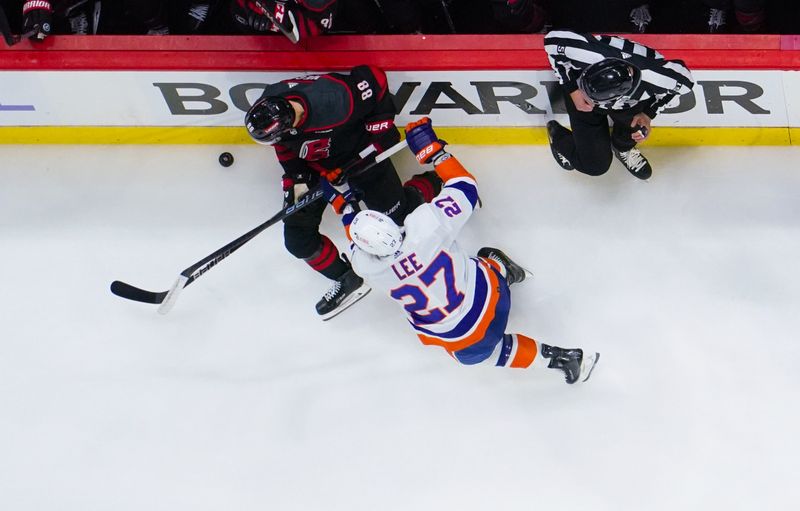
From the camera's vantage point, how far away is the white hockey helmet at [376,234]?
8.31 ft

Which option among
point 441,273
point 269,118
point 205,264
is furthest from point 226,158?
point 441,273

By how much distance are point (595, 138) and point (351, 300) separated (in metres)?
1.08

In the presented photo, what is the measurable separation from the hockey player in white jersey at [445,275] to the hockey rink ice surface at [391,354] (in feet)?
0.61

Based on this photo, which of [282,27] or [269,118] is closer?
[269,118]

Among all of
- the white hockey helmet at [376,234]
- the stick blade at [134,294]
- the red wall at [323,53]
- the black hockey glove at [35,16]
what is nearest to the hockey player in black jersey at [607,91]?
the red wall at [323,53]

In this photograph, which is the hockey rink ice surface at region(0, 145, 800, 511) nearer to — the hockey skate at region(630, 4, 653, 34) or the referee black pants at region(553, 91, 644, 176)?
the referee black pants at region(553, 91, 644, 176)

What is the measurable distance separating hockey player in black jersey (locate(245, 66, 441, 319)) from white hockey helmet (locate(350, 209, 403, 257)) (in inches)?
16.6

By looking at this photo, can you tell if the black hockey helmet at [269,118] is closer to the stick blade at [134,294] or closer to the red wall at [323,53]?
the red wall at [323,53]

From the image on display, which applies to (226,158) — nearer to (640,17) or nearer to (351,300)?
(351,300)

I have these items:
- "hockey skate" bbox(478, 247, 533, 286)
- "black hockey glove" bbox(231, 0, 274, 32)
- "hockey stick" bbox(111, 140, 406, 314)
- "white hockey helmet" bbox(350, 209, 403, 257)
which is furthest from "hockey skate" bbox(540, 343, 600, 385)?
"black hockey glove" bbox(231, 0, 274, 32)

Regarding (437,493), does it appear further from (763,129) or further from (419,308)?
(763,129)

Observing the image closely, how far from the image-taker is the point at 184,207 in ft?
11.0

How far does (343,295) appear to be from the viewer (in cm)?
315

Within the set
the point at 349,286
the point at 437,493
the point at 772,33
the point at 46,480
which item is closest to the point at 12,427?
the point at 46,480
